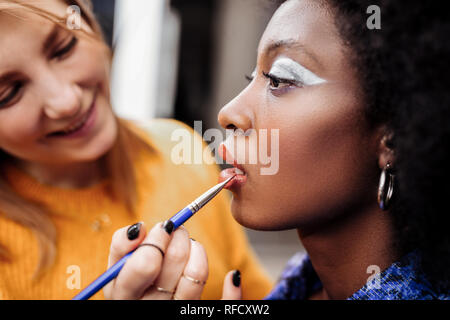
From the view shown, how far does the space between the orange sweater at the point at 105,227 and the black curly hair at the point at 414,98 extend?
38cm

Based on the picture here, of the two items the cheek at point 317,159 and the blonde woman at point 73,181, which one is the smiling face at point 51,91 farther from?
the cheek at point 317,159

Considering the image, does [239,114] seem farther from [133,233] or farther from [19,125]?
[19,125]

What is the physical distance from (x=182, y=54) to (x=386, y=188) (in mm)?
617

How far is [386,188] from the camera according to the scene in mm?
522

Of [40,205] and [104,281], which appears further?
[40,205]

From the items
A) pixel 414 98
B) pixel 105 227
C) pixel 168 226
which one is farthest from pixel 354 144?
pixel 105 227

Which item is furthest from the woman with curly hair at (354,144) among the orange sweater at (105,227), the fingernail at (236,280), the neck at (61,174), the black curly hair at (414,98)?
the neck at (61,174)

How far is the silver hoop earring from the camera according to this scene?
52 cm

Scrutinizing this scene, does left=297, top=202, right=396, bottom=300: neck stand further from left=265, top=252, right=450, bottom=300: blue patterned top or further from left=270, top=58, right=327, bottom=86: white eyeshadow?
left=270, top=58, right=327, bottom=86: white eyeshadow

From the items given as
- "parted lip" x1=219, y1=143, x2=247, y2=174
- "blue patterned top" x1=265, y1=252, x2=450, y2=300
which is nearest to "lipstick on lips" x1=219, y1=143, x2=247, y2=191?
"parted lip" x1=219, y1=143, x2=247, y2=174

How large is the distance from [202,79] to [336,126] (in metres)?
0.43

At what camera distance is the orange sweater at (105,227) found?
68 cm

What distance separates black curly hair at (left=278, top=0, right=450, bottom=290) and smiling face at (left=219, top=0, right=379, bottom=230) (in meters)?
0.02
